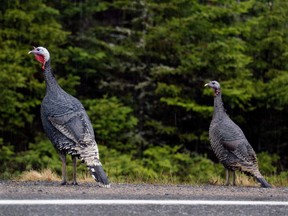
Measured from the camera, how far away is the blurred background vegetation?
15984 millimetres

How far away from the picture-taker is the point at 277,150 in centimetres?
1794

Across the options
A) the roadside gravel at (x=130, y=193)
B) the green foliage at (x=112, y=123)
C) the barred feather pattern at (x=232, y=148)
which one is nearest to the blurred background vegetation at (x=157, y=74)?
the green foliage at (x=112, y=123)

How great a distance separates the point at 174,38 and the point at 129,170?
4.39 metres

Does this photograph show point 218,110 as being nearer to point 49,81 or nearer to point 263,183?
point 263,183

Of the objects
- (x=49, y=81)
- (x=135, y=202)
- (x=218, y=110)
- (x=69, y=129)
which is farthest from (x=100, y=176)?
(x=218, y=110)

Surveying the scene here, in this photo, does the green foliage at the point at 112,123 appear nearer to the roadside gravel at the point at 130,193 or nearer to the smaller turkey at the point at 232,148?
the smaller turkey at the point at 232,148

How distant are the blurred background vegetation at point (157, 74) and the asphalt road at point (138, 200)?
27.9 ft

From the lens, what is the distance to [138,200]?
5.60 meters

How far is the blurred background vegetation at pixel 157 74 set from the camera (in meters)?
16.0

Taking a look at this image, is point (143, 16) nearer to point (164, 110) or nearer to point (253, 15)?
point (164, 110)

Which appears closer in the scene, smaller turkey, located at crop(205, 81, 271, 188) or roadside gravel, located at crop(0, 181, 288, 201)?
roadside gravel, located at crop(0, 181, 288, 201)

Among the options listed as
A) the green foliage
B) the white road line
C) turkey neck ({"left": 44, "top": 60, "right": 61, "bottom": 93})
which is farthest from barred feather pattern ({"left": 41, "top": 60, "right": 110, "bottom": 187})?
the green foliage

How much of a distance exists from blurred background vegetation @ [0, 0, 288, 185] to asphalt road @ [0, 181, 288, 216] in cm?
850

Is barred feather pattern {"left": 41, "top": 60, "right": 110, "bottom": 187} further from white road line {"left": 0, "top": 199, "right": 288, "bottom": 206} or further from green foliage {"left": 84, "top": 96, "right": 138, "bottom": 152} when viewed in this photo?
green foliage {"left": 84, "top": 96, "right": 138, "bottom": 152}
